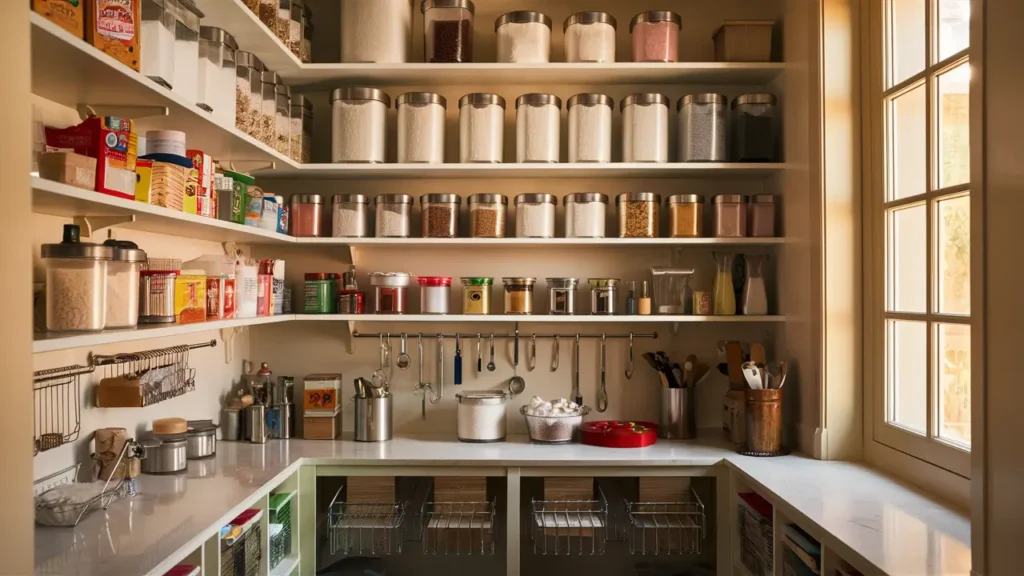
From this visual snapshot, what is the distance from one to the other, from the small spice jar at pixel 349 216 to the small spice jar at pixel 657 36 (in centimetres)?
123

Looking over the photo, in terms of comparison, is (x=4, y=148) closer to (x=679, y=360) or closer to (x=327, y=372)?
(x=327, y=372)

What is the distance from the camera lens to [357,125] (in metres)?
3.04

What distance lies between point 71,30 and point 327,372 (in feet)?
6.55

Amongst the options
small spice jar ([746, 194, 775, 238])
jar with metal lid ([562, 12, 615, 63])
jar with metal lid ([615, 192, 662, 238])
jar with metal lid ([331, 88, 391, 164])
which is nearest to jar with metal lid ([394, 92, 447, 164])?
jar with metal lid ([331, 88, 391, 164])

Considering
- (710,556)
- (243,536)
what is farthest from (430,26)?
(710,556)

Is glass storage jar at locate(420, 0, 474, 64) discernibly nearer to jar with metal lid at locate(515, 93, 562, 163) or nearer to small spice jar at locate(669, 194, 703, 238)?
jar with metal lid at locate(515, 93, 562, 163)

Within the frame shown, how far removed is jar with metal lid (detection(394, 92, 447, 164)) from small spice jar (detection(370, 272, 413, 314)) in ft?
1.50

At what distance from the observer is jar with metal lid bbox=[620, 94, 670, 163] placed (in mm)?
3025

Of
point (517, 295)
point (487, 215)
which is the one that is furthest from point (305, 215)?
point (517, 295)

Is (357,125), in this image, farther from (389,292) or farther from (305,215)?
(389,292)

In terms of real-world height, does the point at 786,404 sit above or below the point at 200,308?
below

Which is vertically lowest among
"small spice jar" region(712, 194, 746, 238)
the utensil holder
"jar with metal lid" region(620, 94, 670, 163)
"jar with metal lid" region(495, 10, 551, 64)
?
the utensil holder

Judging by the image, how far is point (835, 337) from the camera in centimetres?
268

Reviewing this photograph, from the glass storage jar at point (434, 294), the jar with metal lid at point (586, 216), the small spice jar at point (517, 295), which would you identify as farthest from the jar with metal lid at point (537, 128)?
the glass storage jar at point (434, 294)
